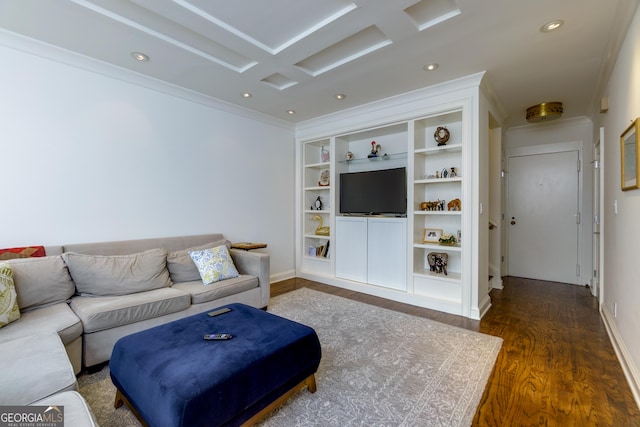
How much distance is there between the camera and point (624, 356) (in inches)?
83.2

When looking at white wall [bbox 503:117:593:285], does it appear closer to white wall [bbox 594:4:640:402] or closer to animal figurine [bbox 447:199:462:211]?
white wall [bbox 594:4:640:402]

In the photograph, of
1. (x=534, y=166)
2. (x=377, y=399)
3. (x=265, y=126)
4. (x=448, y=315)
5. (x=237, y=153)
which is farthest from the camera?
(x=534, y=166)

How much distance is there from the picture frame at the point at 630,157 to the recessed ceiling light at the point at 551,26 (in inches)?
34.3

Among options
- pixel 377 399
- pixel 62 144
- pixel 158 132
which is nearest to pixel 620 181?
pixel 377 399

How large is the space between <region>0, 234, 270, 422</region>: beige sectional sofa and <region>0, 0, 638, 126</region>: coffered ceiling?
70.6 inches

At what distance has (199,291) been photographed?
2664 mm

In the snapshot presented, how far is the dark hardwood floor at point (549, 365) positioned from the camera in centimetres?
163

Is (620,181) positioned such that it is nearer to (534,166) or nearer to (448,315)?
(448,315)

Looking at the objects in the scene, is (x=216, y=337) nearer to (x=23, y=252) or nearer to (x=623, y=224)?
(x=23, y=252)

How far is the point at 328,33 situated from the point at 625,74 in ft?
7.42

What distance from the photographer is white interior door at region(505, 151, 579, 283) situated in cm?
445

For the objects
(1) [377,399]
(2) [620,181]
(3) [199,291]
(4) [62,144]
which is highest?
(4) [62,144]

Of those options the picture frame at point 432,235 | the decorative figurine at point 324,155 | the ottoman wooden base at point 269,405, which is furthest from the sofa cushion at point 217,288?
the decorative figurine at point 324,155

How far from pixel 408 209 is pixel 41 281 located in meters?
3.55
